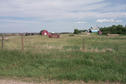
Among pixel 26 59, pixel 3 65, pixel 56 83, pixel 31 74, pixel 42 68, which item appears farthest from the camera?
pixel 26 59

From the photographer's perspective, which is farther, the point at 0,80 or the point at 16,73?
the point at 16,73

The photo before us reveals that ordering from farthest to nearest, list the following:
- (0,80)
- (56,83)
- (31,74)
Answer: (31,74) < (0,80) < (56,83)

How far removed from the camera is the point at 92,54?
8.88 m

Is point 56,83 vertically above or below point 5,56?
below

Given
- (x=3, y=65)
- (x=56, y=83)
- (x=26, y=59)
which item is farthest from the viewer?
(x=26, y=59)

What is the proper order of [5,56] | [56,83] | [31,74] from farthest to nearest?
[5,56]
[31,74]
[56,83]

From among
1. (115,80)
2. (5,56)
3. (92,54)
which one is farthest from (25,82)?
(92,54)

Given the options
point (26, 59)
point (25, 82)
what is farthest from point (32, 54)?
point (25, 82)

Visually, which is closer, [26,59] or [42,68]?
[42,68]

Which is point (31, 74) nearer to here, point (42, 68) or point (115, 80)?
point (42, 68)

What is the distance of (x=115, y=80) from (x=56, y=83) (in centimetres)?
233

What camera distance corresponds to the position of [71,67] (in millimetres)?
7070

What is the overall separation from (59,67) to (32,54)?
260cm

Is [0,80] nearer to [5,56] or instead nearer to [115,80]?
[5,56]
